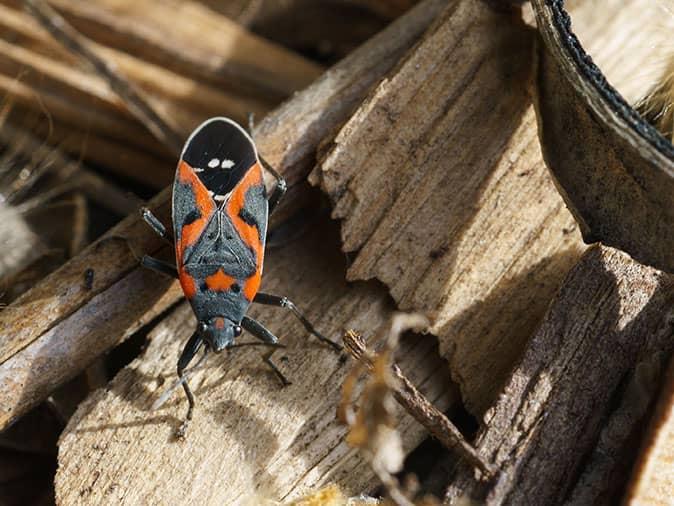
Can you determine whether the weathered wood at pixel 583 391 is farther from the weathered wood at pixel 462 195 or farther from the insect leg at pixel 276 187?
the insect leg at pixel 276 187

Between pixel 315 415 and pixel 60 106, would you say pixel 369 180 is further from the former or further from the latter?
pixel 60 106

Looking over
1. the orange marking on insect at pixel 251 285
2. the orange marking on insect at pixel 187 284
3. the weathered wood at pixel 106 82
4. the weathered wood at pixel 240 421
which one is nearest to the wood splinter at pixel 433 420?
the weathered wood at pixel 240 421

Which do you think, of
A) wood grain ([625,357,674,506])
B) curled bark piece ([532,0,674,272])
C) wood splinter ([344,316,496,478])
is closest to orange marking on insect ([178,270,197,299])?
wood splinter ([344,316,496,478])

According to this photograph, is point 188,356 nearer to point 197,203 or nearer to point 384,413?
point 197,203

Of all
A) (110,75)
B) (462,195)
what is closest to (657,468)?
(462,195)

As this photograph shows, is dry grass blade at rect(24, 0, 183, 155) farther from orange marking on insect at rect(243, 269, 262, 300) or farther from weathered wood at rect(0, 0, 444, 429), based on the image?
orange marking on insect at rect(243, 269, 262, 300)

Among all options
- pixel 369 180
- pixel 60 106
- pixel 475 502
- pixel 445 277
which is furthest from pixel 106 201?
pixel 475 502
